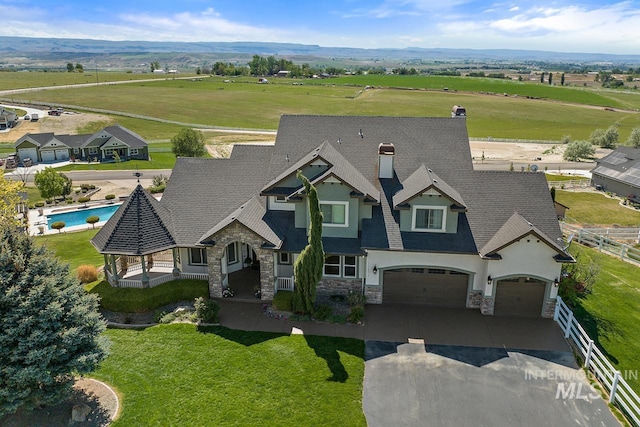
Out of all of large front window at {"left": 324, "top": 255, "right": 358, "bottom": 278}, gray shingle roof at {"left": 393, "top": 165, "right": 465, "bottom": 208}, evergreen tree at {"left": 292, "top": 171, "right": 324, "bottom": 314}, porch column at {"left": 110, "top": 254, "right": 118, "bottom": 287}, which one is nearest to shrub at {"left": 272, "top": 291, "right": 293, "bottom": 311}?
evergreen tree at {"left": 292, "top": 171, "right": 324, "bottom": 314}

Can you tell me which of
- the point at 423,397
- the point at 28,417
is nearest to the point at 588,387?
the point at 423,397

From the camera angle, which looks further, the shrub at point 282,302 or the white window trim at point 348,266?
the white window trim at point 348,266

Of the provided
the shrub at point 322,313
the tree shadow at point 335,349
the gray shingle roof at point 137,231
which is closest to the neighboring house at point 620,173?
the shrub at point 322,313

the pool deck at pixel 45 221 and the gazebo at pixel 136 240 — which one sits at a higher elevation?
the gazebo at pixel 136 240

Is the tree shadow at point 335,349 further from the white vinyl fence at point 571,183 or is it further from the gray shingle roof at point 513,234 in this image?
the white vinyl fence at point 571,183

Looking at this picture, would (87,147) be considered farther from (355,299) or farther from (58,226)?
(355,299)

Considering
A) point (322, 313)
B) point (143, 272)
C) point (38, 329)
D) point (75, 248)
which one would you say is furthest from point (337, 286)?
point (75, 248)

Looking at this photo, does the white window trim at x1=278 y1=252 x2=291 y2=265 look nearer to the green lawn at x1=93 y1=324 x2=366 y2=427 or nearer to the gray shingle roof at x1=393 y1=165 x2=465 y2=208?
the green lawn at x1=93 y1=324 x2=366 y2=427
